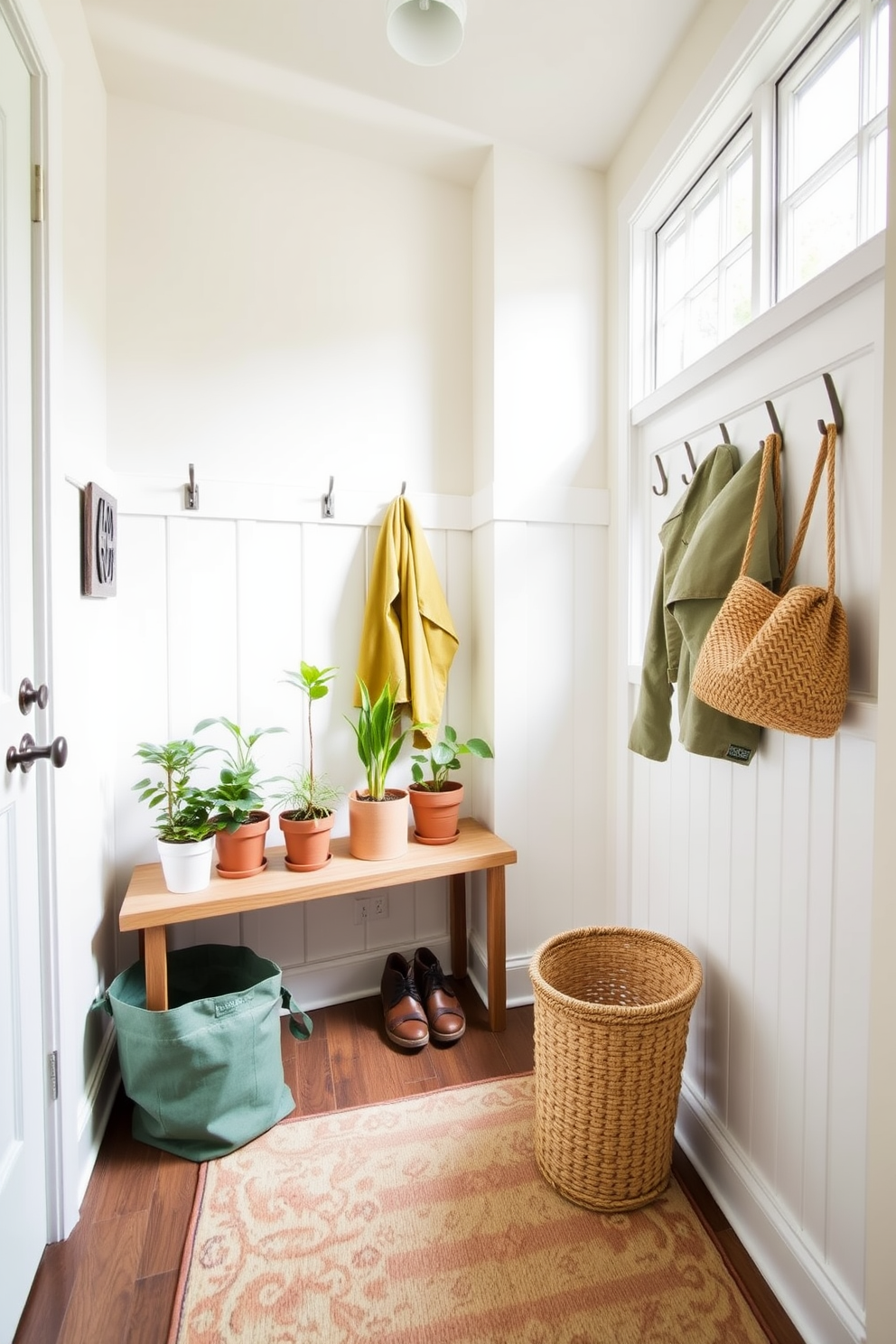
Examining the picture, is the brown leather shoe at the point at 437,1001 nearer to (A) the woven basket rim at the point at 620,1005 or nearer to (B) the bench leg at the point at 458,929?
(B) the bench leg at the point at 458,929

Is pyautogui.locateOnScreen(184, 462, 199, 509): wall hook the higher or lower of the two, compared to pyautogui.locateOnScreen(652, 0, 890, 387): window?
lower

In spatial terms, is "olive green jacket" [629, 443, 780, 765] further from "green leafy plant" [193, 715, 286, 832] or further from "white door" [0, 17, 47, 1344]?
"white door" [0, 17, 47, 1344]

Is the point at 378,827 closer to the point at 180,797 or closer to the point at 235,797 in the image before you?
the point at 235,797

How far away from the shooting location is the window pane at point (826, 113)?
1.13 m

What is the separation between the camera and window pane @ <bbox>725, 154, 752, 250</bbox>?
1.41 meters

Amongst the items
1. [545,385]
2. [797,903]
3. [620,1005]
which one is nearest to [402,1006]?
[620,1005]

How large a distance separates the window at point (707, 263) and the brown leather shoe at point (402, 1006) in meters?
1.88

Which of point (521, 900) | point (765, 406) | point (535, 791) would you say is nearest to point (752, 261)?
point (765, 406)

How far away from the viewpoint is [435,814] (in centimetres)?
180

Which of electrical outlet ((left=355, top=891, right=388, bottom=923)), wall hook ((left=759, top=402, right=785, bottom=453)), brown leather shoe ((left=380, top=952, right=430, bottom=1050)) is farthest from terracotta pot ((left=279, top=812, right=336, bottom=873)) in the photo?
wall hook ((left=759, top=402, right=785, bottom=453))

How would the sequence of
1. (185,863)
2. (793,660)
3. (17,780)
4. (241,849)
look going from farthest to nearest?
(241,849), (185,863), (17,780), (793,660)

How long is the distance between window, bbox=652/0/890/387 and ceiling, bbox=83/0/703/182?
0.34 meters

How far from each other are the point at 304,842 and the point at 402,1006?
0.59m

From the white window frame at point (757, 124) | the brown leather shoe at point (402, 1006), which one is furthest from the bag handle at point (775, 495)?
the brown leather shoe at point (402, 1006)
